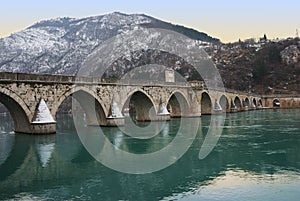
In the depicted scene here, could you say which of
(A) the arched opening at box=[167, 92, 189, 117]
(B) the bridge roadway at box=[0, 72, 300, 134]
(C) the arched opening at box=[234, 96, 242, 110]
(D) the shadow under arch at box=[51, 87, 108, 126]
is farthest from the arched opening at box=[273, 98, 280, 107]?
(D) the shadow under arch at box=[51, 87, 108, 126]

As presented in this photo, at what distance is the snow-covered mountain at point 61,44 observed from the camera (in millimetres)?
137125

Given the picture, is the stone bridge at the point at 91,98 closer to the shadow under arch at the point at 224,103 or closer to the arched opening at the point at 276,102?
the shadow under arch at the point at 224,103

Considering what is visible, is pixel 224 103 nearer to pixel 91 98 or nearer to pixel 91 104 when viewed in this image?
pixel 91 104

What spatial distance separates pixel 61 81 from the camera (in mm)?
28547

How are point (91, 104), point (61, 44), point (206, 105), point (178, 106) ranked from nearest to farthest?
point (91, 104) < point (178, 106) < point (206, 105) < point (61, 44)

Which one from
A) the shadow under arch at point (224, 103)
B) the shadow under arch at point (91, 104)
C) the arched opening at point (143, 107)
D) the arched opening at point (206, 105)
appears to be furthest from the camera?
the shadow under arch at point (224, 103)

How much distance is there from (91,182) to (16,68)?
130748 millimetres

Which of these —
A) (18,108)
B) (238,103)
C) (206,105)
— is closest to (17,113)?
(18,108)

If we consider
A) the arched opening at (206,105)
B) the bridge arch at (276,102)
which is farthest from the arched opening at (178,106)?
the bridge arch at (276,102)

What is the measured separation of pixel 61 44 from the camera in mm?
164125

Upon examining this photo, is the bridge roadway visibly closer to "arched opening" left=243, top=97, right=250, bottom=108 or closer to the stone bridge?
the stone bridge

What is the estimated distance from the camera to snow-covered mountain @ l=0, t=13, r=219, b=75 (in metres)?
137

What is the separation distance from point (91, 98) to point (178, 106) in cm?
1968

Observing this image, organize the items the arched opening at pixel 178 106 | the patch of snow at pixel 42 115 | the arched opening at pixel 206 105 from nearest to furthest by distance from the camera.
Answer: the patch of snow at pixel 42 115 < the arched opening at pixel 178 106 < the arched opening at pixel 206 105
